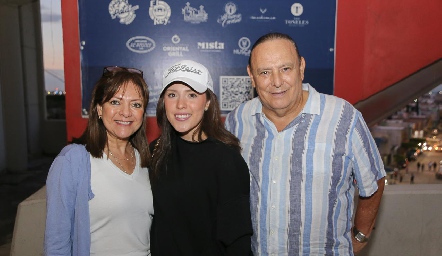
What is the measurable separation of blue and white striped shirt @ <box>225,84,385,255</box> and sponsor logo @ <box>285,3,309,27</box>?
101 centimetres

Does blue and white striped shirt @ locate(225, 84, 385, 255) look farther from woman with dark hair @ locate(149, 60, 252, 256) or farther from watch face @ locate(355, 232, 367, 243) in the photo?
watch face @ locate(355, 232, 367, 243)

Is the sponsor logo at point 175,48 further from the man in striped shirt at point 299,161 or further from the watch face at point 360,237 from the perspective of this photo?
the watch face at point 360,237

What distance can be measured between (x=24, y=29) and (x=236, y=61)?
8.40m

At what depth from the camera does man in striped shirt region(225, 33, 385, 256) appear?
68.3 inches

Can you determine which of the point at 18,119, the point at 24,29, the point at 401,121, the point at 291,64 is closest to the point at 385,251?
the point at 291,64

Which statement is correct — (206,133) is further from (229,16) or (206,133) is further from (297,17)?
(297,17)

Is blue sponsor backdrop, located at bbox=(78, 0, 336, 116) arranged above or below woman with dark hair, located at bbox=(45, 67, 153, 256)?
above

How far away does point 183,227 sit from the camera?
1.62 meters

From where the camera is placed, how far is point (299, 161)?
1.75 m

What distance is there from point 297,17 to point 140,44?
1.13 meters

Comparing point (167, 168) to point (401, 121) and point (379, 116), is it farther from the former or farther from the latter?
point (401, 121)

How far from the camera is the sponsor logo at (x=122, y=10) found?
8.52ft

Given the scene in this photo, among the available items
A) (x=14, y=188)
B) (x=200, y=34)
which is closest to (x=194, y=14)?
(x=200, y=34)

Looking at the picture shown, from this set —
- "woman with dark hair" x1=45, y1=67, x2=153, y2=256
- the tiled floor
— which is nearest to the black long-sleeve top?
"woman with dark hair" x1=45, y1=67, x2=153, y2=256
